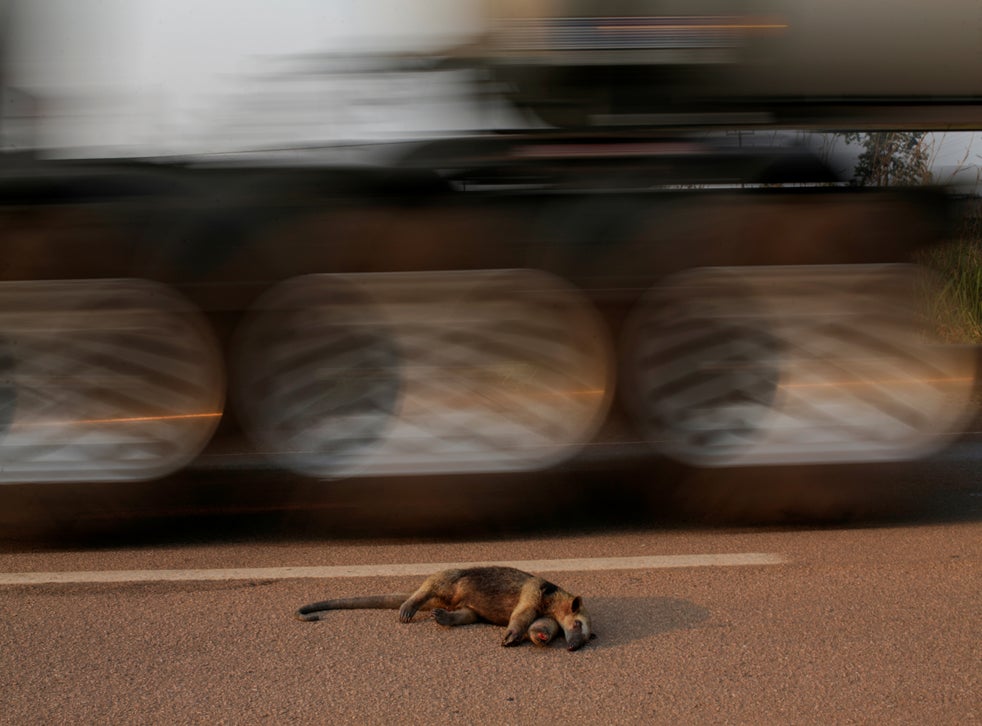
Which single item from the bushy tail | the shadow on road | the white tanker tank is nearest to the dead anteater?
the bushy tail

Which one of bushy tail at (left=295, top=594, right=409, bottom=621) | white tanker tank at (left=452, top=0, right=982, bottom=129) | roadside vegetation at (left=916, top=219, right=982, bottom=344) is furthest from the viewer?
roadside vegetation at (left=916, top=219, right=982, bottom=344)

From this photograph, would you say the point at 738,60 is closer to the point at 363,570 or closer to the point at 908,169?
the point at 908,169

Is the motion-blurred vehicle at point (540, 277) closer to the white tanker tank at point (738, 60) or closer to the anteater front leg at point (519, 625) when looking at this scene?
the white tanker tank at point (738, 60)

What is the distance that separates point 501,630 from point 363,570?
82cm

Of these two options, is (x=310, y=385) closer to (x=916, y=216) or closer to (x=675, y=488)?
(x=675, y=488)

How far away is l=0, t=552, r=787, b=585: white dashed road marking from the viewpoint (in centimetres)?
413

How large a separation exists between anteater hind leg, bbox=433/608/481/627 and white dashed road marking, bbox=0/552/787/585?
53cm

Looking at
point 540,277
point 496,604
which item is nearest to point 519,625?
point 496,604

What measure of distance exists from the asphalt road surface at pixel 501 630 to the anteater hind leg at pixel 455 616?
61 mm

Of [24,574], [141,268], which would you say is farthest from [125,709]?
[141,268]

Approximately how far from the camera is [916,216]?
15.1 ft

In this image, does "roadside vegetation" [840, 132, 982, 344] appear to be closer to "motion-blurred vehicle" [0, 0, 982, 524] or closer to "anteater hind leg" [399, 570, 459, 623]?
"motion-blurred vehicle" [0, 0, 982, 524]

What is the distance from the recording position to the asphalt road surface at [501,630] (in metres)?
2.99

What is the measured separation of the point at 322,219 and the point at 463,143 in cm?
59
